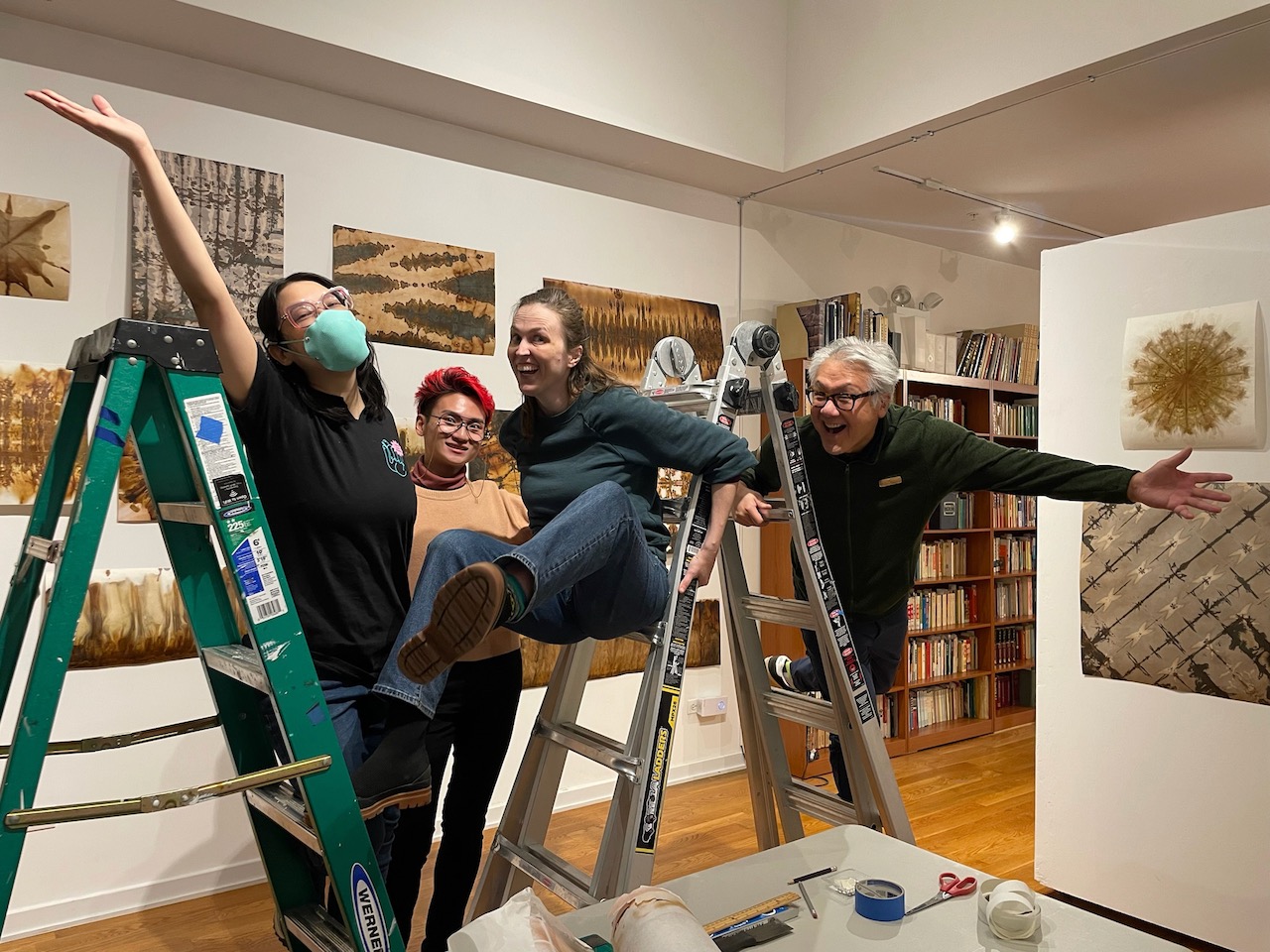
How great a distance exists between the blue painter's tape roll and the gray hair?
134 cm

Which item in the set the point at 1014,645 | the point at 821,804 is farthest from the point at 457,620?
the point at 1014,645

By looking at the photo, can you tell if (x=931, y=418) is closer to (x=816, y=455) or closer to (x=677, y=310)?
(x=816, y=455)

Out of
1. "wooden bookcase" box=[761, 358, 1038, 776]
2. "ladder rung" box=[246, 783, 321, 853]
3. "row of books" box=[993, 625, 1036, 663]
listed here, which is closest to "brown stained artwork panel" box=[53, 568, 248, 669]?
"ladder rung" box=[246, 783, 321, 853]

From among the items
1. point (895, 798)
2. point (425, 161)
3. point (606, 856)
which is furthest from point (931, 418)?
point (425, 161)

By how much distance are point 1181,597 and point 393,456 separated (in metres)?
2.19

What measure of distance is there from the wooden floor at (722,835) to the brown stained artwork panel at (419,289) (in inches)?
76.0

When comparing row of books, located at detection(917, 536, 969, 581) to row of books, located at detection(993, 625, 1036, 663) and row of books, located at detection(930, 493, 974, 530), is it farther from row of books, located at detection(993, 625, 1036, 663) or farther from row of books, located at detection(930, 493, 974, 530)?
row of books, located at detection(993, 625, 1036, 663)

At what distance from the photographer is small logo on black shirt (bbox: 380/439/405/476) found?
1736 mm

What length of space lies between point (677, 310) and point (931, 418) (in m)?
1.92

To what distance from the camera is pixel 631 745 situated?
202 centimetres

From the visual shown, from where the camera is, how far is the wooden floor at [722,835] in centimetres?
276

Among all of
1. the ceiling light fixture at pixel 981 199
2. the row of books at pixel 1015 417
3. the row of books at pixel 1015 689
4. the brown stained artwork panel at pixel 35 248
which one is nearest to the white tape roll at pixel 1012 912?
the ceiling light fixture at pixel 981 199

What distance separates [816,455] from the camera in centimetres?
266

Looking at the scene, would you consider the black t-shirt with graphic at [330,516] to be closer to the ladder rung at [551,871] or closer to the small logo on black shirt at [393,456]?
the small logo on black shirt at [393,456]
